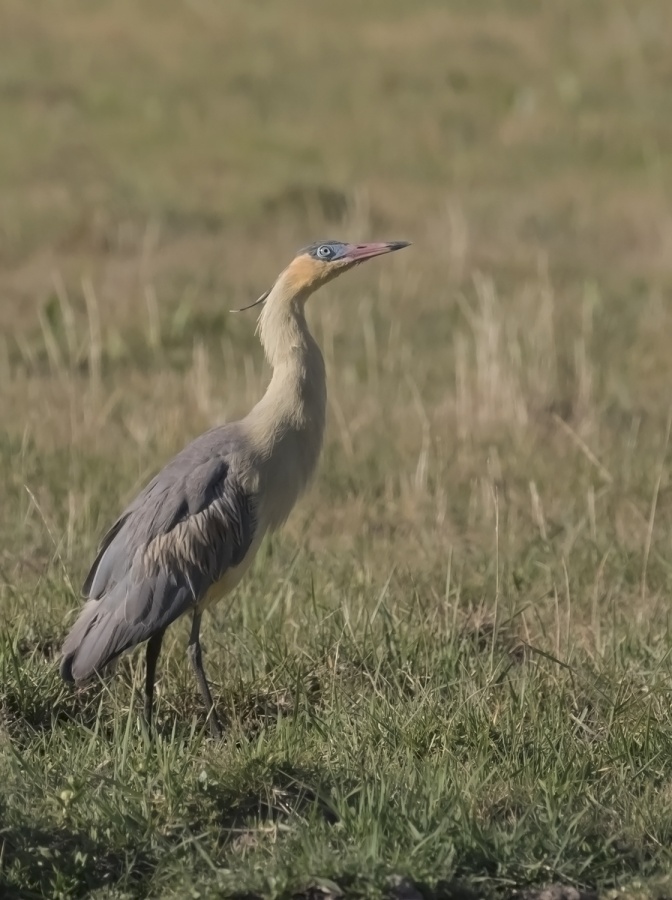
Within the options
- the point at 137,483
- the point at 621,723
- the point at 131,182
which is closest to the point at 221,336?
the point at 137,483

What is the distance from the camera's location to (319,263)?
504 cm

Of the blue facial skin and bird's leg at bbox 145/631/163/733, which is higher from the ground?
the blue facial skin

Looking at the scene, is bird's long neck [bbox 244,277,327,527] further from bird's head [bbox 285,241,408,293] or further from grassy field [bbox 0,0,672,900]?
grassy field [bbox 0,0,672,900]

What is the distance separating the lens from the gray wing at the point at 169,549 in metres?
4.53

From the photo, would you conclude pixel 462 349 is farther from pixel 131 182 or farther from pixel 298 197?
pixel 131 182

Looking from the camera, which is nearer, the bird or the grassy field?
the grassy field

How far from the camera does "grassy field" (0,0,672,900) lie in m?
3.67

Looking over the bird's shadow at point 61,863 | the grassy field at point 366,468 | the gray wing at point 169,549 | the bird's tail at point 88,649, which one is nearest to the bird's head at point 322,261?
the gray wing at point 169,549

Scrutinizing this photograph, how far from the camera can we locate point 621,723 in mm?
4301

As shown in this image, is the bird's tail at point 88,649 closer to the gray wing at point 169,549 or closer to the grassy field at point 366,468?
the gray wing at point 169,549

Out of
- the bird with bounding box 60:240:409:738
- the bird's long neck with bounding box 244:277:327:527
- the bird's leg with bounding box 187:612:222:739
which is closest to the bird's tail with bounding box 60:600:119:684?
the bird with bounding box 60:240:409:738

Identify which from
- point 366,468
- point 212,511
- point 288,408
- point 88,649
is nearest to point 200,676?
point 88,649

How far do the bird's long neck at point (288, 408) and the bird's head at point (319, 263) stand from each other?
1.1 inches

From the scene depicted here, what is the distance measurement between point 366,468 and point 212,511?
8.05 feet
